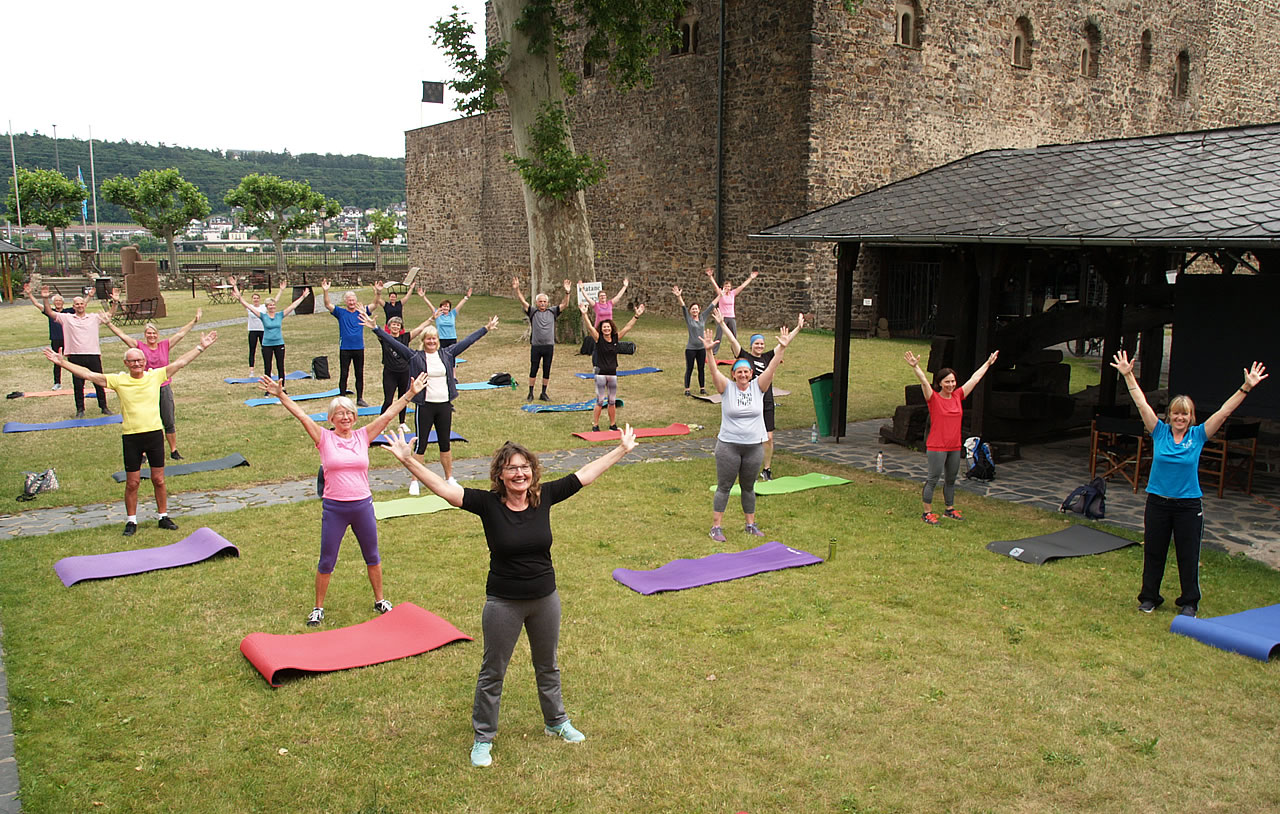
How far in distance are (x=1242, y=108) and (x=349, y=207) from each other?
400 ft

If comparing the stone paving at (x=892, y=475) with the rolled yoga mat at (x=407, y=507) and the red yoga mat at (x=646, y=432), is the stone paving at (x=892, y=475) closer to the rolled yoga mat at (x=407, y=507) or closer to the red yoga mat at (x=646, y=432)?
the red yoga mat at (x=646, y=432)

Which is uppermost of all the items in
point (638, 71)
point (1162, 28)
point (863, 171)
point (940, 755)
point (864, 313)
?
point (1162, 28)

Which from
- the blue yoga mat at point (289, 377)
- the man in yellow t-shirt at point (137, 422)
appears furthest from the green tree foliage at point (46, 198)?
the man in yellow t-shirt at point (137, 422)

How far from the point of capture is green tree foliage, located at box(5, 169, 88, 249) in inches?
1900

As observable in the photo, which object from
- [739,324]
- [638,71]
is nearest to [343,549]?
[638,71]

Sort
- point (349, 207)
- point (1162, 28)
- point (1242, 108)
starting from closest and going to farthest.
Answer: point (1162, 28) → point (1242, 108) → point (349, 207)

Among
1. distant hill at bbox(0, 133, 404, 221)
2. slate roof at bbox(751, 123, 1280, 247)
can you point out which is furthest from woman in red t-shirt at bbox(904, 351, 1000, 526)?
distant hill at bbox(0, 133, 404, 221)

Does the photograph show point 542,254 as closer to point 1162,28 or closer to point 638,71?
point 638,71

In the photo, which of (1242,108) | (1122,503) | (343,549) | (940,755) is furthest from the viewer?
(1242,108)

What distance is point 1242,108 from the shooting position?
120ft

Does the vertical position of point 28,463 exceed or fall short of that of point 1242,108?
it falls short

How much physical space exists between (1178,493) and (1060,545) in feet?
6.37

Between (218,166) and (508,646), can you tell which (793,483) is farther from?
(218,166)

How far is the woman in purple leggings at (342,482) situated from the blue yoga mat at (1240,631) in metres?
5.62
